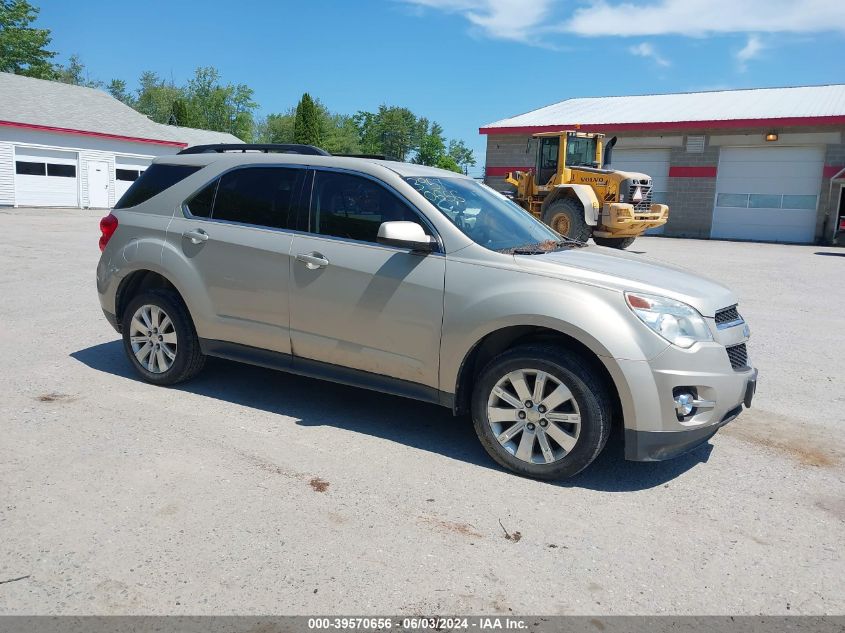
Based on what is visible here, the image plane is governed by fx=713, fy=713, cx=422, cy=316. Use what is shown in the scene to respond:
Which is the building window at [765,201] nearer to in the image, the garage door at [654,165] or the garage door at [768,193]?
the garage door at [768,193]

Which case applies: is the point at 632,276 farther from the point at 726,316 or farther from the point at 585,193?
the point at 585,193

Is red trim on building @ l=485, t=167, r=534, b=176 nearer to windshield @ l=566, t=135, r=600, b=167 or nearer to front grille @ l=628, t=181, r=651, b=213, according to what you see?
windshield @ l=566, t=135, r=600, b=167

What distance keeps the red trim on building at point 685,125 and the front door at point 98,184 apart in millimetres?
18709

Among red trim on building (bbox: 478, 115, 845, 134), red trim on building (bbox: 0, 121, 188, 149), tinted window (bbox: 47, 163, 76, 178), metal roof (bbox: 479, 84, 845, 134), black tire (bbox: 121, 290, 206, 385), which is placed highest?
metal roof (bbox: 479, 84, 845, 134)

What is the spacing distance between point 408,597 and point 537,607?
0.52 meters

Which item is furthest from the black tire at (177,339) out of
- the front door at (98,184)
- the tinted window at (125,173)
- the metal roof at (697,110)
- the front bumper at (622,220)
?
the tinted window at (125,173)

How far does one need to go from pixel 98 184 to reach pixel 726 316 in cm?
3630

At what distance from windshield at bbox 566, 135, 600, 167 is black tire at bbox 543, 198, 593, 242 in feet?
5.35

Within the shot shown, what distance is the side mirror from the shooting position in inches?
167

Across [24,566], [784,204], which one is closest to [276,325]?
[24,566]

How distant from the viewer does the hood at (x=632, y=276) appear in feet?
13.1

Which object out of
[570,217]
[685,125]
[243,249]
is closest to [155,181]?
[243,249]

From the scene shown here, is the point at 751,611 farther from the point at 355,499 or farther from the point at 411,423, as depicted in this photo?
the point at 411,423

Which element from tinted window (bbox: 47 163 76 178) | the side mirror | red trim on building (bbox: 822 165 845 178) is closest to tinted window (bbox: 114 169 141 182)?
tinted window (bbox: 47 163 76 178)
